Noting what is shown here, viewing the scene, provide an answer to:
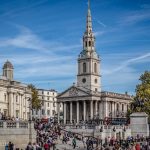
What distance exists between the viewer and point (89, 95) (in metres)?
133

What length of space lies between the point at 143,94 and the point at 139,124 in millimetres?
21345

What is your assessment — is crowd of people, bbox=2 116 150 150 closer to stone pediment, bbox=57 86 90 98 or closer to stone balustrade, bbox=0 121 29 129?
stone balustrade, bbox=0 121 29 129

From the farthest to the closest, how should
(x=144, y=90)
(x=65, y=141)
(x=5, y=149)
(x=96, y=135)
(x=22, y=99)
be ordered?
(x=22, y=99)
(x=144, y=90)
(x=96, y=135)
(x=65, y=141)
(x=5, y=149)

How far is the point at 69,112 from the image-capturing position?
139 metres

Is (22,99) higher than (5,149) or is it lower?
higher

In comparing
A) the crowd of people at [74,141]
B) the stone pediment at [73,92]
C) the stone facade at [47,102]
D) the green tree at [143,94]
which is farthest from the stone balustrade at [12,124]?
the stone facade at [47,102]

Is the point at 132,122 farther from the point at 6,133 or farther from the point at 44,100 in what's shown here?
the point at 44,100

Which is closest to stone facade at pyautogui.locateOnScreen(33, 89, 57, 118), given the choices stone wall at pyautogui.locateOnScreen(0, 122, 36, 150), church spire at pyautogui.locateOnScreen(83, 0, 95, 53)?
church spire at pyautogui.locateOnScreen(83, 0, 95, 53)

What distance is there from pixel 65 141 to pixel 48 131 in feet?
12.5

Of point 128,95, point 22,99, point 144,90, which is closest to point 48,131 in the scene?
point 144,90

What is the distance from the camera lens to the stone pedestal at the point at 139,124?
65.2 meters

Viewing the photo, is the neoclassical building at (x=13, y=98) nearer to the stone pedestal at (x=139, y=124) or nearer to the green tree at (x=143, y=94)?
the green tree at (x=143, y=94)

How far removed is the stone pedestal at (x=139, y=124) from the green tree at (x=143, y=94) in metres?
8.35

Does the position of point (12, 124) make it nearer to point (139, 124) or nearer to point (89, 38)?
point (139, 124)
